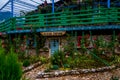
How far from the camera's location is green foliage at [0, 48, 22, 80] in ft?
18.9

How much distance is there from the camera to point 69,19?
2181cm

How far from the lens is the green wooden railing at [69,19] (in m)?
20.4

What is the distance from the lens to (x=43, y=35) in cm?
Result: 2208

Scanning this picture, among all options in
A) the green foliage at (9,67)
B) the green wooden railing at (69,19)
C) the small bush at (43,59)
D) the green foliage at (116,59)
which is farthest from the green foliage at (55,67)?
the green foliage at (9,67)

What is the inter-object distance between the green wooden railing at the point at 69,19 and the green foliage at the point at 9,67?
1485 cm

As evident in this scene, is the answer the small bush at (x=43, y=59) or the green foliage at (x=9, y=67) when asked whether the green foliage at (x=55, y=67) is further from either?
the green foliage at (x=9, y=67)

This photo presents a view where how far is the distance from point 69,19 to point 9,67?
16193mm

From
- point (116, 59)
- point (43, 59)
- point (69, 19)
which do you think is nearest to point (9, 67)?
point (116, 59)

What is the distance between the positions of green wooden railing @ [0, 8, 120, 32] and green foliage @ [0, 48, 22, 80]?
48.7 ft

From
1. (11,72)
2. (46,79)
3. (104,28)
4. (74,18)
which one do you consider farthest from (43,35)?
(11,72)

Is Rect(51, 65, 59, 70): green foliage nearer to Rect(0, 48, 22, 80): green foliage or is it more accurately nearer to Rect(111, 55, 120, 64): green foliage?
Rect(111, 55, 120, 64): green foliage

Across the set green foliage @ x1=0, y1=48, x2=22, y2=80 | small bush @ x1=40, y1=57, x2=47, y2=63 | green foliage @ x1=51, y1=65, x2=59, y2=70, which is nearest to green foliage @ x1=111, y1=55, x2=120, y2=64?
green foliage @ x1=51, y1=65, x2=59, y2=70

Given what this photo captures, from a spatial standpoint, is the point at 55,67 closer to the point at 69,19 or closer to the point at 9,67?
the point at 69,19

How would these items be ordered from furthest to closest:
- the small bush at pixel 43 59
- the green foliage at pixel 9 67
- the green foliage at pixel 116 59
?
1. the small bush at pixel 43 59
2. the green foliage at pixel 116 59
3. the green foliage at pixel 9 67
